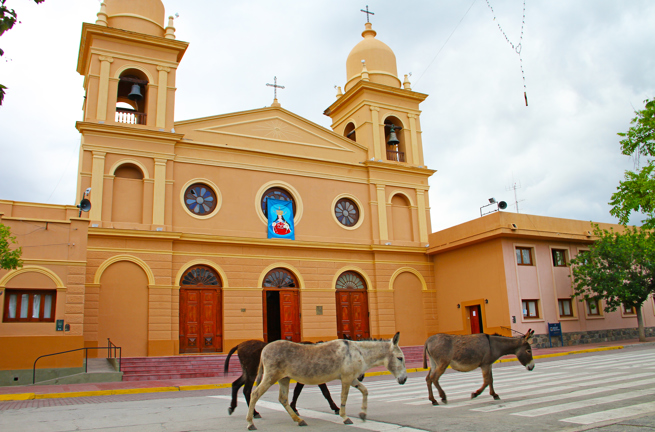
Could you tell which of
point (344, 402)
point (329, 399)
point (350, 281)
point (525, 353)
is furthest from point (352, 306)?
point (344, 402)

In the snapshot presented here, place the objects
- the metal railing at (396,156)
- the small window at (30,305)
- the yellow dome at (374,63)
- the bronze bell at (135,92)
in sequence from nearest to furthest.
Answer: the small window at (30,305) → the bronze bell at (135,92) → the metal railing at (396,156) → the yellow dome at (374,63)

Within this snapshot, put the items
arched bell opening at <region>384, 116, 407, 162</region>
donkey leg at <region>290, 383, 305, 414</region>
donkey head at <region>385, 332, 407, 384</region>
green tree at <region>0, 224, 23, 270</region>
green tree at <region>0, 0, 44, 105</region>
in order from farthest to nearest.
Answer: arched bell opening at <region>384, 116, 407, 162</region>, green tree at <region>0, 224, 23, 270</region>, donkey leg at <region>290, 383, 305, 414</region>, donkey head at <region>385, 332, 407, 384</region>, green tree at <region>0, 0, 44, 105</region>

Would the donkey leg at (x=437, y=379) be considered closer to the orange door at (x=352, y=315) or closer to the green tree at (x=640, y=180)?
the green tree at (x=640, y=180)

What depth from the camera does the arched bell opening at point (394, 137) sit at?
28.6 meters

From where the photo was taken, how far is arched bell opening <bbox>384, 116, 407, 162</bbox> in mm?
28627

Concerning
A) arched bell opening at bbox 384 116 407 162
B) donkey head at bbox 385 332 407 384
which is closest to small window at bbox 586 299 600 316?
arched bell opening at bbox 384 116 407 162

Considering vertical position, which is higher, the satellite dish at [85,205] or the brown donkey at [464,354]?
the satellite dish at [85,205]

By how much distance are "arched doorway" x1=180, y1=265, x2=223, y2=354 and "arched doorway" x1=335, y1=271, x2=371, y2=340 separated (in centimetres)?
582

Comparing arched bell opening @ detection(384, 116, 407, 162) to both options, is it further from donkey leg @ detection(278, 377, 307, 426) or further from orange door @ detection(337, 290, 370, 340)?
donkey leg @ detection(278, 377, 307, 426)

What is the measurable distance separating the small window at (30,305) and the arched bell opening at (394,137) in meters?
17.9

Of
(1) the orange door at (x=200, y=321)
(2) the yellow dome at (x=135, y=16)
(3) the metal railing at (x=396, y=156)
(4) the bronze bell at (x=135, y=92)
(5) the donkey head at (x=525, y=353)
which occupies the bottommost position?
(5) the donkey head at (x=525, y=353)

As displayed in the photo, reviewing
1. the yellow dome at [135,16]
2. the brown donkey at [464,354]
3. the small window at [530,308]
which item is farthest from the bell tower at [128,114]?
the small window at [530,308]

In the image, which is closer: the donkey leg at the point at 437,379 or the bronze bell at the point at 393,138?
the donkey leg at the point at 437,379

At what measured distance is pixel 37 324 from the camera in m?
16.4
